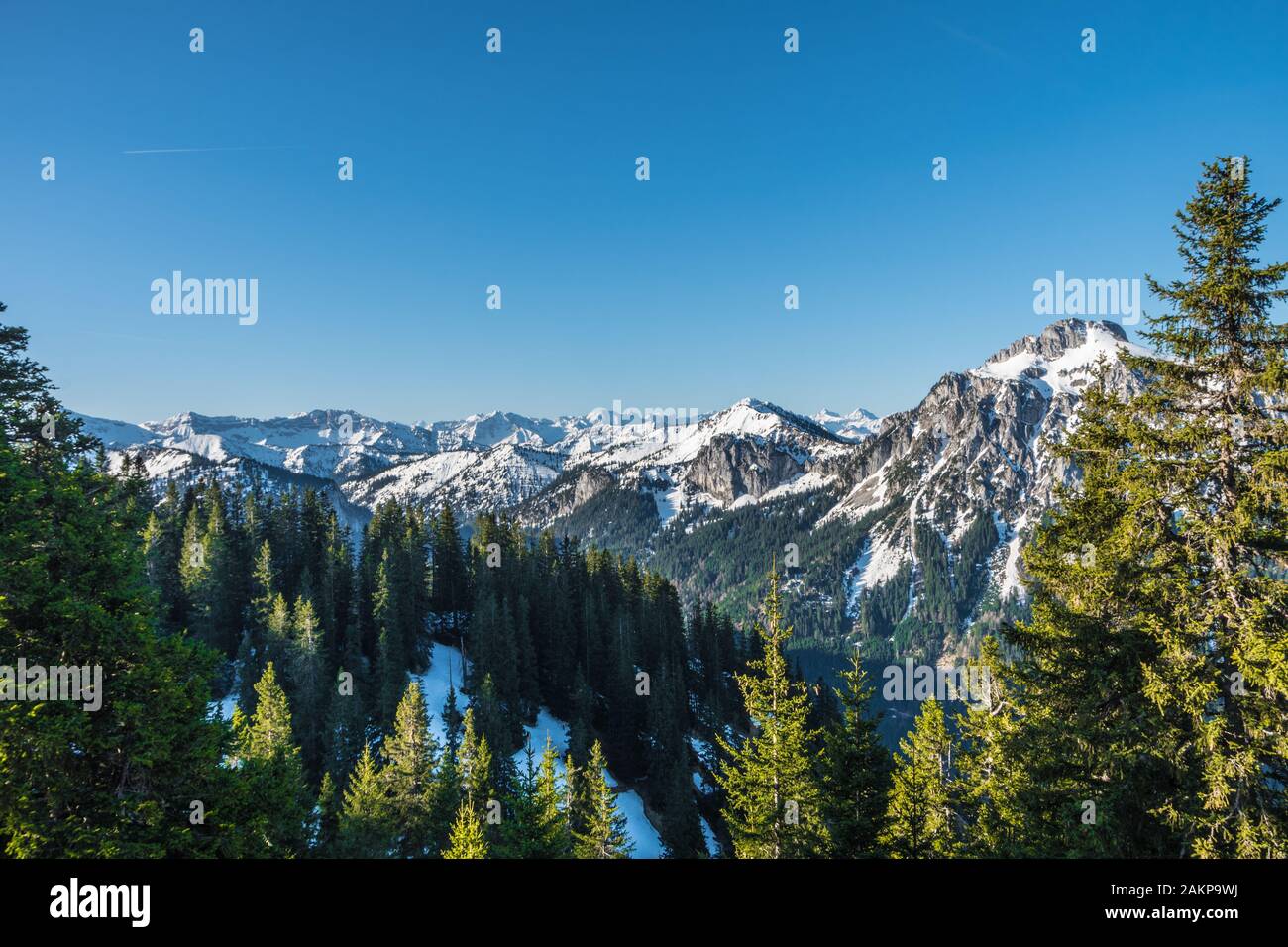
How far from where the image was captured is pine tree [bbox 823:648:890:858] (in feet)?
52.7

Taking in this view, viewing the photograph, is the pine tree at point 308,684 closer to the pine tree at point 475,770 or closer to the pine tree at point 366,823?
the pine tree at point 475,770

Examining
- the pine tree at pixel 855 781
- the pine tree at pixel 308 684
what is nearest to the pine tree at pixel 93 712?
the pine tree at pixel 855 781

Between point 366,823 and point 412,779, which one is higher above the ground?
point 412,779

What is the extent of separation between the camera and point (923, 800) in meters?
17.1

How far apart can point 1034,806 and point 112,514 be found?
71.5 ft

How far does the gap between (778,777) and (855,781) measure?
84.3 inches

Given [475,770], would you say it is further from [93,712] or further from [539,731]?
[539,731]

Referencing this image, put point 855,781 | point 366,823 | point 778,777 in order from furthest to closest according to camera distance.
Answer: point 366,823
point 778,777
point 855,781

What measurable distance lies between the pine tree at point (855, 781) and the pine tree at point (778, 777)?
1.48 ft

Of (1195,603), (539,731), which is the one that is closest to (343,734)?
(539,731)

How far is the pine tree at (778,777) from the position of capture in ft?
53.9

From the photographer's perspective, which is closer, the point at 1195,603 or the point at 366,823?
the point at 1195,603
